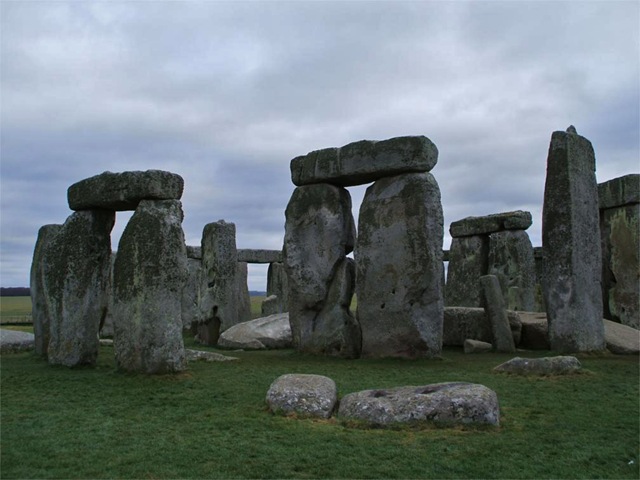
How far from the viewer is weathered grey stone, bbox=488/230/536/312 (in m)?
18.2

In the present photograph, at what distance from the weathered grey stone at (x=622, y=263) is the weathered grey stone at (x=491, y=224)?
11.5 ft

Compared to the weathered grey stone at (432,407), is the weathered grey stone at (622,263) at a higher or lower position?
higher

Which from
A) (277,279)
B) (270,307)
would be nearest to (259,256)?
(277,279)

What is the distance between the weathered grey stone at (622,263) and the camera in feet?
46.1

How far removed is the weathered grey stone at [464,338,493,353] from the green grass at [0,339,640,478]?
3.62 metres

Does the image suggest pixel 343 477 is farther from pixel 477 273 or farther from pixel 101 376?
pixel 477 273

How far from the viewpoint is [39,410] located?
6504 millimetres

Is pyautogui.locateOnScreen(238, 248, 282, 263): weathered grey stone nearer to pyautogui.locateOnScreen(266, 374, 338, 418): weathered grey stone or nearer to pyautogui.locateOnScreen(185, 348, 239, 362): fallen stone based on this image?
pyautogui.locateOnScreen(185, 348, 239, 362): fallen stone

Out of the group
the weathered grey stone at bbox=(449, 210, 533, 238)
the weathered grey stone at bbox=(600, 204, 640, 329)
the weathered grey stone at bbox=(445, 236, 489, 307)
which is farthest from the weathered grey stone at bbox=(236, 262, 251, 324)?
the weathered grey stone at bbox=(600, 204, 640, 329)

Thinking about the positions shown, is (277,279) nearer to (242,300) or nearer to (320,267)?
(242,300)

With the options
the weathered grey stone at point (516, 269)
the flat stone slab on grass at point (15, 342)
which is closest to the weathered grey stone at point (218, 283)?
the flat stone slab on grass at point (15, 342)

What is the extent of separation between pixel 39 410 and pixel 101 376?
73.4 inches

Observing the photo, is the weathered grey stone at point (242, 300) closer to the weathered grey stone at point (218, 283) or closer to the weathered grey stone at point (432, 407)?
the weathered grey stone at point (218, 283)

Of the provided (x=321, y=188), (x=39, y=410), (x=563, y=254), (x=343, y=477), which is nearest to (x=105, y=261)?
(x=39, y=410)
